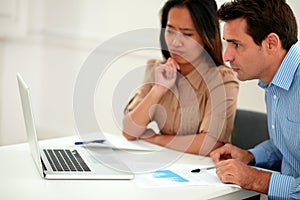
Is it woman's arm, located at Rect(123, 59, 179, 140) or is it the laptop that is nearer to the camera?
the laptop

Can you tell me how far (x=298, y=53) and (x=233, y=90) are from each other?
42 cm

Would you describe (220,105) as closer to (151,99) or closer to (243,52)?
(151,99)

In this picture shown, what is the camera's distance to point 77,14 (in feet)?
11.3

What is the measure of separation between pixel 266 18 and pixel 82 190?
78cm

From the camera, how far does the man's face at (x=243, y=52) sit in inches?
67.8

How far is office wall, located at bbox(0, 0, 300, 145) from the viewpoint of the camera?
10.6ft

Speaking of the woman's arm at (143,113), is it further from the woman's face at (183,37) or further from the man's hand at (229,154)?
the man's hand at (229,154)

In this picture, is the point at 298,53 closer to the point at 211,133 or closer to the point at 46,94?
the point at 211,133

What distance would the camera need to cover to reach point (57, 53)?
11.7 ft

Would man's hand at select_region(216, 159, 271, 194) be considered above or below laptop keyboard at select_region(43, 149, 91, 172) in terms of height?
above

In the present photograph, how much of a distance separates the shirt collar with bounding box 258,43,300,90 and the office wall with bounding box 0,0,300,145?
1.49 metres

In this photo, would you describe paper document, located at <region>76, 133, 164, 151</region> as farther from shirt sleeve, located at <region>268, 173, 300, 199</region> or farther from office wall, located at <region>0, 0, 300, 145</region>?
office wall, located at <region>0, 0, 300, 145</region>

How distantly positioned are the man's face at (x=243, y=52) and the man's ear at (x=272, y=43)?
0.02m

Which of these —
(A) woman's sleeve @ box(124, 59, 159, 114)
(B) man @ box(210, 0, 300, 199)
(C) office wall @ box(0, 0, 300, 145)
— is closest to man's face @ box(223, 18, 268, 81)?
(B) man @ box(210, 0, 300, 199)
